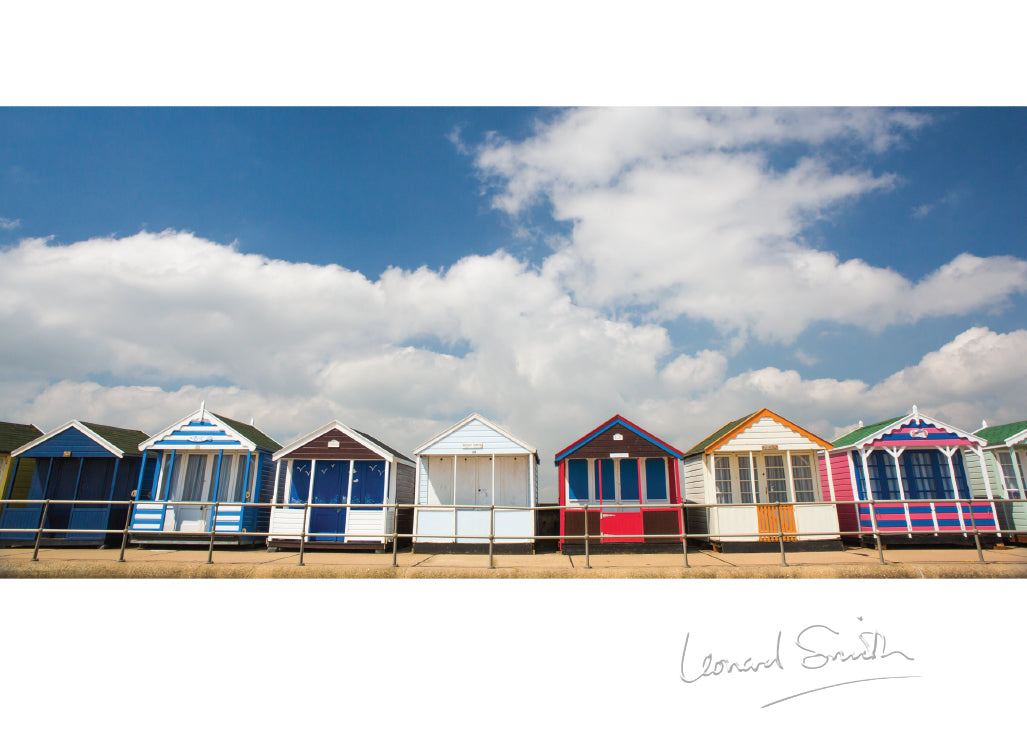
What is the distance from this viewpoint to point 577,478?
50.3 feet

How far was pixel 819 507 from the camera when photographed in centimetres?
1479

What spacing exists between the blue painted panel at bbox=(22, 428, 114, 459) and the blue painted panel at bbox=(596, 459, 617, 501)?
50.8 feet

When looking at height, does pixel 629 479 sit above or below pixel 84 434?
below

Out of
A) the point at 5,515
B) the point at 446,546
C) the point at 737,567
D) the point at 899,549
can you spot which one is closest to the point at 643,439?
the point at 737,567

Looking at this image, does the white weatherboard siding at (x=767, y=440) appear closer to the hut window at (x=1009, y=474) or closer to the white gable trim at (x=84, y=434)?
the hut window at (x=1009, y=474)

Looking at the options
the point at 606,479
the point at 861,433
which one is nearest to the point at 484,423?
the point at 606,479

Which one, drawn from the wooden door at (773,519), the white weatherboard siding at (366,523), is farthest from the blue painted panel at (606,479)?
the white weatherboard siding at (366,523)

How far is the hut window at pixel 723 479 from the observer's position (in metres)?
15.6

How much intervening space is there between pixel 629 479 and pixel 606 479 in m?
0.66

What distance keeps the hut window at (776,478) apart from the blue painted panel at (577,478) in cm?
552

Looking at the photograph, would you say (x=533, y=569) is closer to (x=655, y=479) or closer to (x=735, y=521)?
(x=655, y=479)

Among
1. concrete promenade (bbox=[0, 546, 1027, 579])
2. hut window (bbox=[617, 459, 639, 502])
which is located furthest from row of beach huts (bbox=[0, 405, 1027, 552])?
concrete promenade (bbox=[0, 546, 1027, 579])
